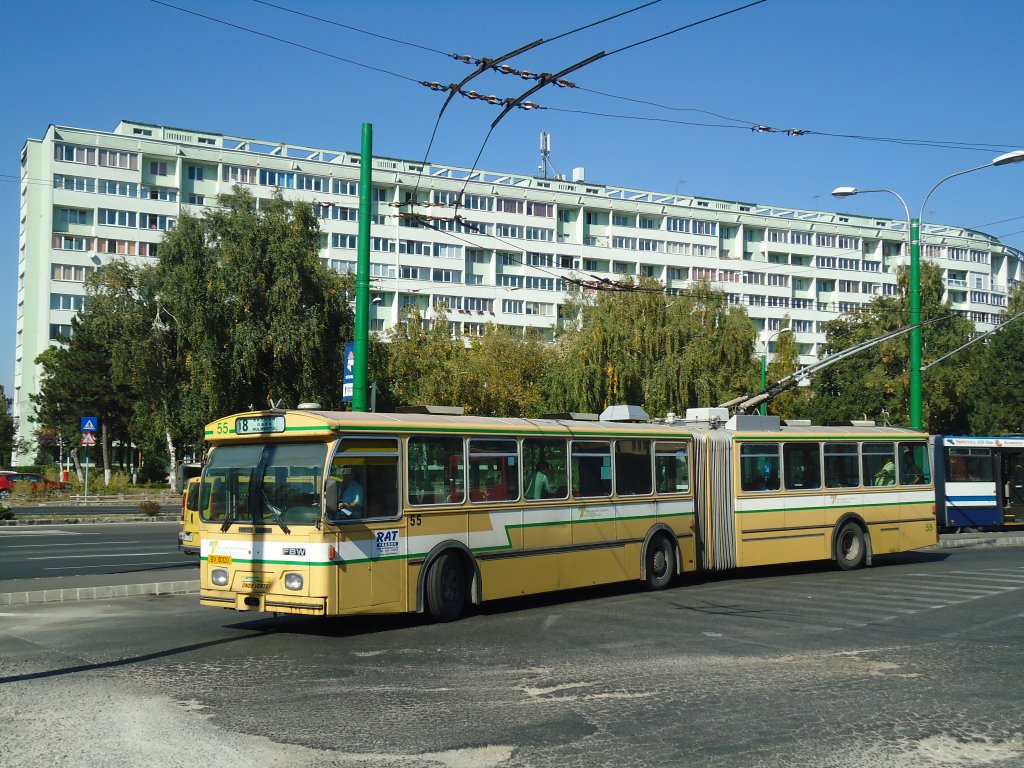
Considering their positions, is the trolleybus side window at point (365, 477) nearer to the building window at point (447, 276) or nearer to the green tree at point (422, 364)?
the green tree at point (422, 364)

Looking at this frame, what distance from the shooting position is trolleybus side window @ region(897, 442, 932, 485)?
21125 mm

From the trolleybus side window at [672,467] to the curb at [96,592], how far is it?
7.54 meters

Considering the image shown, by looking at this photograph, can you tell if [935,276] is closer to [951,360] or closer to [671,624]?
[951,360]

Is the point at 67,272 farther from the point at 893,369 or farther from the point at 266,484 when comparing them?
the point at 266,484

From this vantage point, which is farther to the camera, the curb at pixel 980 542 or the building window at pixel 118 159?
the building window at pixel 118 159

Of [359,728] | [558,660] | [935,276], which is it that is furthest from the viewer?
[935,276]

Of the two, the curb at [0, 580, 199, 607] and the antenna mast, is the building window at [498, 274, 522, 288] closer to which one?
the antenna mast

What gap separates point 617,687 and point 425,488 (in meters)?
4.66

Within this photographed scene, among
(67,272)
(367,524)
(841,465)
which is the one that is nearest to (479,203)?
(67,272)

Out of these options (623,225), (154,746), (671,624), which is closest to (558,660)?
(671,624)

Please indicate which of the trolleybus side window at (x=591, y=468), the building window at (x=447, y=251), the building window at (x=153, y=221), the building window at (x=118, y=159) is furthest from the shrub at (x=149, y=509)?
the building window at (x=447, y=251)

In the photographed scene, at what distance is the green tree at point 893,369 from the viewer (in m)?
59.8

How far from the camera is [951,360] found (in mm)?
62156

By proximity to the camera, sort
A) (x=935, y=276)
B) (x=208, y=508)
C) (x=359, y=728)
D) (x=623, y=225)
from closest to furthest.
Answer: (x=359, y=728) < (x=208, y=508) < (x=935, y=276) < (x=623, y=225)
